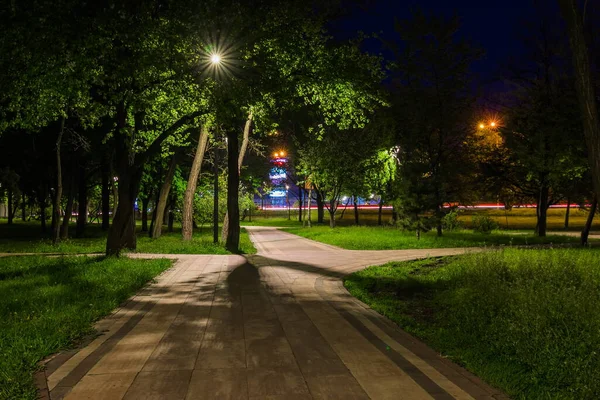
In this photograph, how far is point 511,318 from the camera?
20.4ft

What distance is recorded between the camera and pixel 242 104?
13.1 metres

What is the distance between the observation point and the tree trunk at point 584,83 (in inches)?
293

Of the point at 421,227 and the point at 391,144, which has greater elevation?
the point at 391,144

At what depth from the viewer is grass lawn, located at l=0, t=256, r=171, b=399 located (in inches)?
194

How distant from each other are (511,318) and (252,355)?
3734 millimetres

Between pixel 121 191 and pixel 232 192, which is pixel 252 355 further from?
pixel 232 192

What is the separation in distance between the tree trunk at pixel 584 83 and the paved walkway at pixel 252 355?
15.1ft

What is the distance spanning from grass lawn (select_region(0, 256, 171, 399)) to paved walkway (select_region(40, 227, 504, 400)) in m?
0.30

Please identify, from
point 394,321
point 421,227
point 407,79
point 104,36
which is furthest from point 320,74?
point 407,79

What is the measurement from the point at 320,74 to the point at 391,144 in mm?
18425

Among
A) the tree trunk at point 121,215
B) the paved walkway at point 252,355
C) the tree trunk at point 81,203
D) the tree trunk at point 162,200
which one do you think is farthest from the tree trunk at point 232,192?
the tree trunk at point 81,203

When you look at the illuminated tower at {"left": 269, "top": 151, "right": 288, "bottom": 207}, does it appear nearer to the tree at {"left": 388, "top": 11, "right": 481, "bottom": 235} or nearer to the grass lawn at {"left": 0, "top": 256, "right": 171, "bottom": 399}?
the tree at {"left": 388, "top": 11, "right": 481, "bottom": 235}

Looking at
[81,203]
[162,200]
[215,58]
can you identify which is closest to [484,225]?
[162,200]

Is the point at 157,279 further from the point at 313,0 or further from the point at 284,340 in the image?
the point at 313,0
